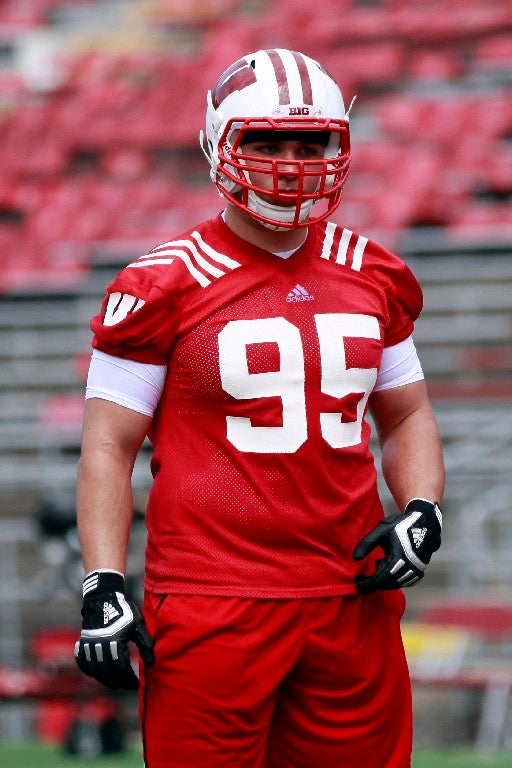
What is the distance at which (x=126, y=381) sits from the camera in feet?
7.06

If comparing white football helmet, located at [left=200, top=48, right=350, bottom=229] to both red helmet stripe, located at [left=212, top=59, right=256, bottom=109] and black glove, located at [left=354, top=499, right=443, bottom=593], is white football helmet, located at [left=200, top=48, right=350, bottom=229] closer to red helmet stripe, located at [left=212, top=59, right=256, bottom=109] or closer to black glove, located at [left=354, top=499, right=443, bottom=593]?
Result: red helmet stripe, located at [left=212, top=59, right=256, bottom=109]

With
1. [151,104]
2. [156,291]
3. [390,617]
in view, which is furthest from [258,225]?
[151,104]

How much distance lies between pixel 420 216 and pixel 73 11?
2.49 metres

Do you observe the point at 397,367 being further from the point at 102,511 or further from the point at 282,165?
the point at 102,511

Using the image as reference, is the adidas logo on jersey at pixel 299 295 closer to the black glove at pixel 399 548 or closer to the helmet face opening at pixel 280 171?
the helmet face opening at pixel 280 171

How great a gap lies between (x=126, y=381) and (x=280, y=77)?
0.53 meters

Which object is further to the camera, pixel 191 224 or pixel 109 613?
pixel 191 224

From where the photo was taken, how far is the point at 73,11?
8.10 meters

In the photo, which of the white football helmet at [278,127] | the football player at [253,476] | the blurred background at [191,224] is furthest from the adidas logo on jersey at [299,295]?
the blurred background at [191,224]

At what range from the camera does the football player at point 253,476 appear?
6.97ft

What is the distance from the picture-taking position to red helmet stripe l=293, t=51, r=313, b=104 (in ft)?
7.13

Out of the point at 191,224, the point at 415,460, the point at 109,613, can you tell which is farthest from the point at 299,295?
the point at 191,224

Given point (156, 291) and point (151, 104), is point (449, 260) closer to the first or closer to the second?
point (151, 104)

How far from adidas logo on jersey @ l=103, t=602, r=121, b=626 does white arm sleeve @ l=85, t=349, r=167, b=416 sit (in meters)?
0.30
